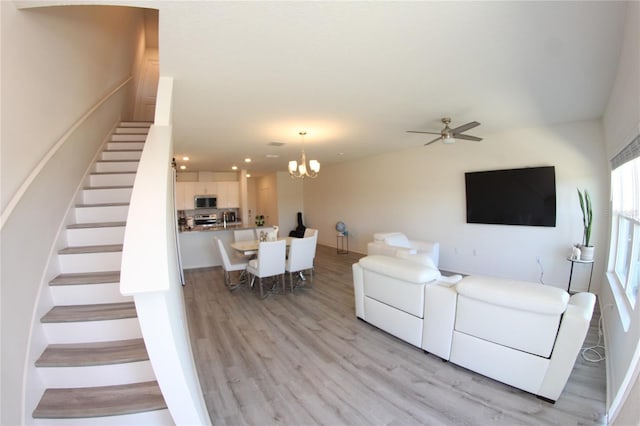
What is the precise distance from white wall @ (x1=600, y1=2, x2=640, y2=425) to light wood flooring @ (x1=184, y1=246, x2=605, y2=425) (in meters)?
0.27

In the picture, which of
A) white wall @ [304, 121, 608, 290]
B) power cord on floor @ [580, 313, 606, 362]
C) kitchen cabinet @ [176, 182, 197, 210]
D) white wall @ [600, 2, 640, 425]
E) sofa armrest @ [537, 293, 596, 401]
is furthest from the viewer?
→ kitchen cabinet @ [176, 182, 197, 210]

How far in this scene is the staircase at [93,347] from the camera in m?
1.57

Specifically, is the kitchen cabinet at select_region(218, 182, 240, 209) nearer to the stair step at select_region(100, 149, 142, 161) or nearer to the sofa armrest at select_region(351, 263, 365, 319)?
the stair step at select_region(100, 149, 142, 161)

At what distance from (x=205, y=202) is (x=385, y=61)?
776 centimetres

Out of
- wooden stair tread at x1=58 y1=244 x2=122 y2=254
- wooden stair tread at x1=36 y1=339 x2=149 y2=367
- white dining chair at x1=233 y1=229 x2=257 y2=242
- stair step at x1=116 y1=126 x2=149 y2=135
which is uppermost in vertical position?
stair step at x1=116 y1=126 x2=149 y2=135

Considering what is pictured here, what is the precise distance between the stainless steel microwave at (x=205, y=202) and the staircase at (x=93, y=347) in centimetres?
620

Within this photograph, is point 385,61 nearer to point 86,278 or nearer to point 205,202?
point 86,278

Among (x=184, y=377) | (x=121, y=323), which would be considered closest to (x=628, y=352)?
(x=184, y=377)

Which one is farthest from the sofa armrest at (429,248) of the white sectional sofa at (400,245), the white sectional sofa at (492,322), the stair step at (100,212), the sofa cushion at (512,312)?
the stair step at (100,212)

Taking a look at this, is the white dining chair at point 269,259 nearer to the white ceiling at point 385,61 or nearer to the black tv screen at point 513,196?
the white ceiling at point 385,61

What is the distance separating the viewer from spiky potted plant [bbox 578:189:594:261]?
11.7 ft

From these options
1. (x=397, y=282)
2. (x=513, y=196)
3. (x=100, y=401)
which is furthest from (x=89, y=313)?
(x=513, y=196)

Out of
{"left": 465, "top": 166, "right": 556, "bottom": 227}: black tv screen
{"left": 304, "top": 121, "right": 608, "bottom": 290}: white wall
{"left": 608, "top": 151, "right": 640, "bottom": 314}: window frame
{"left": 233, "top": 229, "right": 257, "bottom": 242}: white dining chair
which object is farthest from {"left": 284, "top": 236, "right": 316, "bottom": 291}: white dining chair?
{"left": 608, "top": 151, "right": 640, "bottom": 314}: window frame

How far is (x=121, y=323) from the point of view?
1.89m
